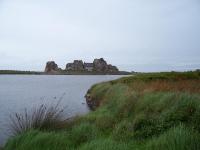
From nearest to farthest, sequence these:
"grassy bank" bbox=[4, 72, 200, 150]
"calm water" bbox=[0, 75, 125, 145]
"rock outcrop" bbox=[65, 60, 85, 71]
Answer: "grassy bank" bbox=[4, 72, 200, 150], "calm water" bbox=[0, 75, 125, 145], "rock outcrop" bbox=[65, 60, 85, 71]

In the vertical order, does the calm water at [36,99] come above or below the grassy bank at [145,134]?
below

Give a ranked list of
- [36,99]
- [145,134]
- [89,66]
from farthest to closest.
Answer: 1. [89,66]
2. [36,99]
3. [145,134]

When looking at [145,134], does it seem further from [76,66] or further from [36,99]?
[76,66]

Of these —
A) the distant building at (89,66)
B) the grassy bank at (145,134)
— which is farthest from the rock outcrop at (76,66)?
the grassy bank at (145,134)

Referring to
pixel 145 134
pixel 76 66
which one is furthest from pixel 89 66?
pixel 145 134

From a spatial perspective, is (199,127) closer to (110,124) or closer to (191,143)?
(191,143)

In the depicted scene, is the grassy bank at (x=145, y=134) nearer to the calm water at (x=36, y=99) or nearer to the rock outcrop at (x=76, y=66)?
the calm water at (x=36, y=99)

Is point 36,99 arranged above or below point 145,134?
below

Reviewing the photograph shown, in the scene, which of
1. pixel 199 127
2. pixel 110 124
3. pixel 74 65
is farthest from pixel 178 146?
pixel 74 65

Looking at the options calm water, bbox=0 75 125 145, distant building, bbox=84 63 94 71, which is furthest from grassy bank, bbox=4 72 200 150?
distant building, bbox=84 63 94 71

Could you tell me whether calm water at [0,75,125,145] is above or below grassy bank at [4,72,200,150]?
Answer: below

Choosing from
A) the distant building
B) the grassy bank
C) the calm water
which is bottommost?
the calm water

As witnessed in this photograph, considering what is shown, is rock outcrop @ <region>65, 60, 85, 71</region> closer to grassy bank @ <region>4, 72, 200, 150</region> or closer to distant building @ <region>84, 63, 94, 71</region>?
distant building @ <region>84, 63, 94, 71</region>

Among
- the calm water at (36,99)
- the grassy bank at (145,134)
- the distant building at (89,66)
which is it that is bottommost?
the calm water at (36,99)
